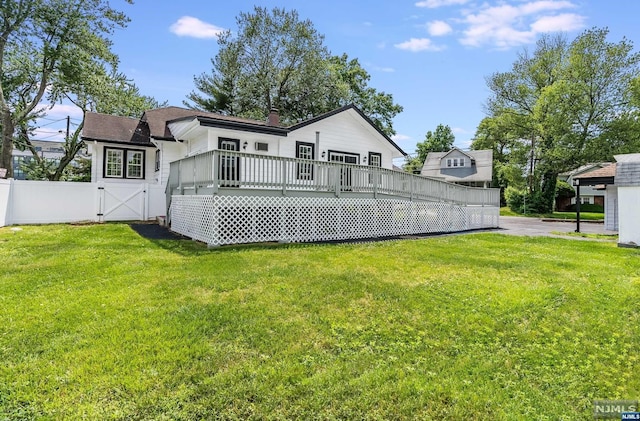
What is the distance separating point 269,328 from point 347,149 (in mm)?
12297

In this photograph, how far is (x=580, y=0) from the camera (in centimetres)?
1152

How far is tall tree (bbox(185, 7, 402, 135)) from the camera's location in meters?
25.7

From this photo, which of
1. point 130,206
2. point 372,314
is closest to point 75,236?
point 130,206

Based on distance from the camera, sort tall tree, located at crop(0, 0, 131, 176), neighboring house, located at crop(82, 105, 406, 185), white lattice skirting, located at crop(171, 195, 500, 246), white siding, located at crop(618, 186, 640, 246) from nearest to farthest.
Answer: white lattice skirting, located at crop(171, 195, 500, 246) → white siding, located at crop(618, 186, 640, 246) → neighboring house, located at crop(82, 105, 406, 185) → tall tree, located at crop(0, 0, 131, 176)

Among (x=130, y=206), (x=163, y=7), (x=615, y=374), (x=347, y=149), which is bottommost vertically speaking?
(x=615, y=374)

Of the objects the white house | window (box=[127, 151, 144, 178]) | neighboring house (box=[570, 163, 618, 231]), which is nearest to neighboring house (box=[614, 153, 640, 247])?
the white house

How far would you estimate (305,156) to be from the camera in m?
14.5

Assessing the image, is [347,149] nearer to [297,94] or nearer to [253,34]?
[297,94]

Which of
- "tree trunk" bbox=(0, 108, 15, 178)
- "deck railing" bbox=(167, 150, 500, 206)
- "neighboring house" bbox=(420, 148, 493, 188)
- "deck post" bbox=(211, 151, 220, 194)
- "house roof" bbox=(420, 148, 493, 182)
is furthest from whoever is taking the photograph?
"neighboring house" bbox=(420, 148, 493, 188)

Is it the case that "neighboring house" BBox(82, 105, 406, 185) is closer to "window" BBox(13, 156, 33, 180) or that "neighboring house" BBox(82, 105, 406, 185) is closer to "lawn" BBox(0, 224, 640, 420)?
"lawn" BBox(0, 224, 640, 420)

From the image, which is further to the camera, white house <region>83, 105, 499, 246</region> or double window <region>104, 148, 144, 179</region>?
double window <region>104, 148, 144, 179</region>

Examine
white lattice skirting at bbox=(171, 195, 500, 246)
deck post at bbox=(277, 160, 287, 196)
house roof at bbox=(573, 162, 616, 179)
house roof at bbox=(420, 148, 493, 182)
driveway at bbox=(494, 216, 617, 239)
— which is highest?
house roof at bbox=(420, 148, 493, 182)

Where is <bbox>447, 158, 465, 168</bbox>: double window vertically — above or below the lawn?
above

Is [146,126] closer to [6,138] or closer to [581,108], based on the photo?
[6,138]
